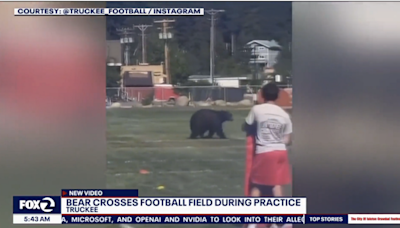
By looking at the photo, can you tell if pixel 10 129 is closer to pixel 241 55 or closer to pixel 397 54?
pixel 241 55

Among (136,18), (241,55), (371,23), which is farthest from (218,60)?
(371,23)

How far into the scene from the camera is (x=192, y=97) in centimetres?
315

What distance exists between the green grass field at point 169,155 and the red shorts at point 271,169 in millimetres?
103

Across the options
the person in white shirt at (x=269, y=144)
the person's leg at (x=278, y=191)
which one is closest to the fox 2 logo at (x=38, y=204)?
the person in white shirt at (x=269, y=144)

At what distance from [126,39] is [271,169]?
1209 mm

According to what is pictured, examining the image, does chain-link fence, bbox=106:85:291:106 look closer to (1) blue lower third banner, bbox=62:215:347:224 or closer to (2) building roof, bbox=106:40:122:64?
(2) building roof, bbox=106:40:122:64

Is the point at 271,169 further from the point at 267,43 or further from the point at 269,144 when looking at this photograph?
the point at 267,43

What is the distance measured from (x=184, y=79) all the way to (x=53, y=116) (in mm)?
831

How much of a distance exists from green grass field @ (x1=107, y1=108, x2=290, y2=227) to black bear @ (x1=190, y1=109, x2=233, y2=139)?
31 mm

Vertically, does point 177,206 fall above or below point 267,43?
below

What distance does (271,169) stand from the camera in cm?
325

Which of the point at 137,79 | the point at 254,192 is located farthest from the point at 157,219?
the point at 137,79

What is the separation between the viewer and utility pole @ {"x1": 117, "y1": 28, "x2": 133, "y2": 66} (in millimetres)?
3156

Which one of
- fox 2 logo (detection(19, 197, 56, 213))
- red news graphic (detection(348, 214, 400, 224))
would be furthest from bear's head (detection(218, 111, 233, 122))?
fox 2 logo (detection(19, 197, 56, 213))
